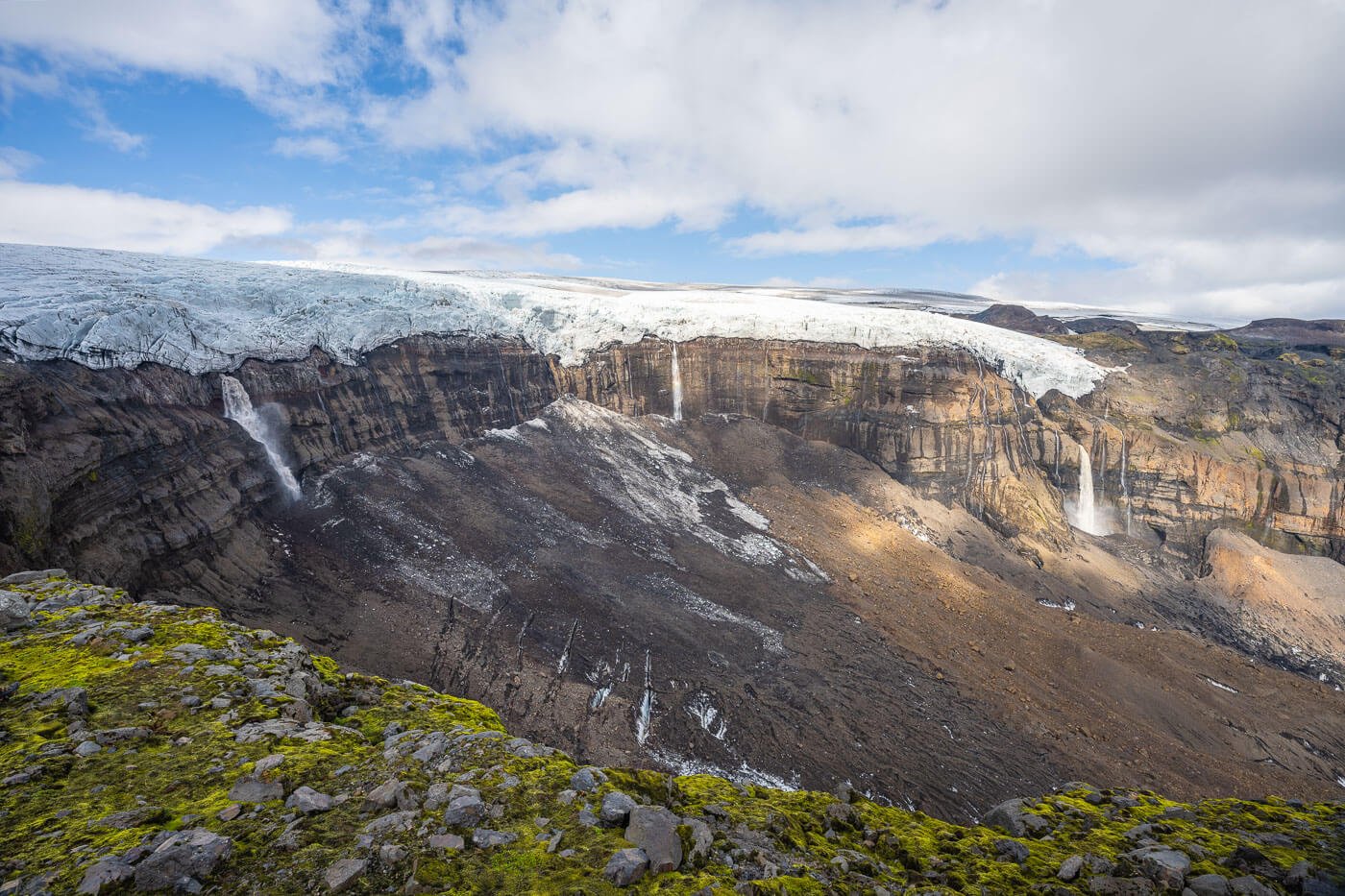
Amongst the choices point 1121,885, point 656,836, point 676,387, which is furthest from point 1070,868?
point 676,387

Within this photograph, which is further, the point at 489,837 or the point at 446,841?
the point at 489,837

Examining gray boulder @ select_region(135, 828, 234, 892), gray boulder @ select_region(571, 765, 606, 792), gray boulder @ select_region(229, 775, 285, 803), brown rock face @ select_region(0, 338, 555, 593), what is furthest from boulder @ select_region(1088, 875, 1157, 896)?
brown rock face @ select_region(0, 338, 555, 593)

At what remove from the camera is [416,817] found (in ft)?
16.3

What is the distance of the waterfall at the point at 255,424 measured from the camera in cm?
2280

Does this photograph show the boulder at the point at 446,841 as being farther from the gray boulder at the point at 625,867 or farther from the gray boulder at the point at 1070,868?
the gray boulder at the point at 1070,868

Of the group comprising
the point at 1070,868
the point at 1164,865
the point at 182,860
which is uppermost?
the point at 182,860

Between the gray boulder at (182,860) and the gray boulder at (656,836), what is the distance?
3.08 m

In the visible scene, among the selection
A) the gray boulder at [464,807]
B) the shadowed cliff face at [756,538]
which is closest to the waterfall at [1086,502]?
the shadowed cliff face at [756,538]

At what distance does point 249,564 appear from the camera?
1895 cm

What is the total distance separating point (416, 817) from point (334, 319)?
30432 mm

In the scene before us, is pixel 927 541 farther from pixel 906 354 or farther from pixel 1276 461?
pixel 1276 461

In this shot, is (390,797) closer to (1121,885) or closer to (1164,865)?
(1121,885)

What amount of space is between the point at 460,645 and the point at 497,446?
48.2 feet

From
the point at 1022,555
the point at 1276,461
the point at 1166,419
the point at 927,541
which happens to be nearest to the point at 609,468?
the point at 927,541
